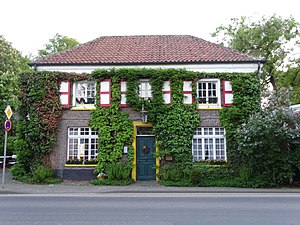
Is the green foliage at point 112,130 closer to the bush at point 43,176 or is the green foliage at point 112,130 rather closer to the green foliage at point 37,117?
the green foliage at point 37,117

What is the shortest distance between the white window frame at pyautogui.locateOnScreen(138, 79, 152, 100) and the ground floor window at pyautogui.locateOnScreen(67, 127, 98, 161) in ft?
10.5

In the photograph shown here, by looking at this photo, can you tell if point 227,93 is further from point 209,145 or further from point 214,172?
point 214,172

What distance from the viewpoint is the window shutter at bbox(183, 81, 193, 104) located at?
1642 centimetres

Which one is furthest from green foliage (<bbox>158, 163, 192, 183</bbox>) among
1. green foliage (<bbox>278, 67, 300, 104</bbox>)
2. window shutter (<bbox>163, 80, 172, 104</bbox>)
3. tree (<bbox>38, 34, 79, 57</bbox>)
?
tree (<bbox>38, 34, 79, 57</bbox>)

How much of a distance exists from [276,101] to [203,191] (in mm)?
6136

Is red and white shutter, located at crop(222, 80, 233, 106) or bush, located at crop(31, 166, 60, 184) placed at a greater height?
red and white shutter, located at crop(222, 80, 233, 106)

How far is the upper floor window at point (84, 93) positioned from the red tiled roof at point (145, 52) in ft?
3.93

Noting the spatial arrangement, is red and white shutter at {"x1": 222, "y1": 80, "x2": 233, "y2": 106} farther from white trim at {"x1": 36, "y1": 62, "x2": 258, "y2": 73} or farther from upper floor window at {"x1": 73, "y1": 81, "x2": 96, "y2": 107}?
upper floor window at {"x1": 73, "y1": 81, "x2": 96, "y2": 107}

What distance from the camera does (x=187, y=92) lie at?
1648 centimetres

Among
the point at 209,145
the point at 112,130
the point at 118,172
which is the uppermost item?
the point at 112,130

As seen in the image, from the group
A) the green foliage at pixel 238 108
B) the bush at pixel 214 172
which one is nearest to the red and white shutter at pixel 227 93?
the green foliage at pixel 238 108

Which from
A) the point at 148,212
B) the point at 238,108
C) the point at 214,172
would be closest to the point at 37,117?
the point at 214,172

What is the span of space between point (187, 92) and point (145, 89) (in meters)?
2.26

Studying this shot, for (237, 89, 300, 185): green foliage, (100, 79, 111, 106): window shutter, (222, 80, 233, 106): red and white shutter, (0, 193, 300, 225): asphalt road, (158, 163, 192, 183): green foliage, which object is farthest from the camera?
(100, 79, 111, 106): window shutter
